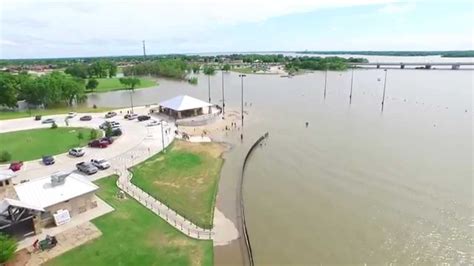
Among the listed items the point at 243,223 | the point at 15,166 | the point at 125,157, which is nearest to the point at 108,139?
the point at 125,157

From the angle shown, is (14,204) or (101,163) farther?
(101,163)

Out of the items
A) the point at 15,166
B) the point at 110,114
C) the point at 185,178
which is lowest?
the point at 185,178

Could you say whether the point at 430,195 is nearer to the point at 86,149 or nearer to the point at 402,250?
the point at 402,250

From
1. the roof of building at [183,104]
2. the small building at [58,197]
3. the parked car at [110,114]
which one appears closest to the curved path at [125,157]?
the parked car at [110,114]

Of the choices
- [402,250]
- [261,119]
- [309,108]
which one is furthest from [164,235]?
[309,108]

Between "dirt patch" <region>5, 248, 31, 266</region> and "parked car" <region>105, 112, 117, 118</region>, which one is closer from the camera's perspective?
"dirt patch" <region>5, 248, 31, 266</region>

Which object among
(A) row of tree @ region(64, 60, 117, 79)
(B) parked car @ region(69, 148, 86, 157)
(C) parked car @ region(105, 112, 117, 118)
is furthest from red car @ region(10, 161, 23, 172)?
(A) row of tree @ region(64, 60, 117, 79)

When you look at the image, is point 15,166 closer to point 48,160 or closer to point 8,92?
point 48,160

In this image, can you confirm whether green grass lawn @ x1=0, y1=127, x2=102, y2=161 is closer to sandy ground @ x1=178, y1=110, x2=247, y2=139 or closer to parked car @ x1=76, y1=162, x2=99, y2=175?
parked car @ x1=76, y1=162, x2=99, y2=175
